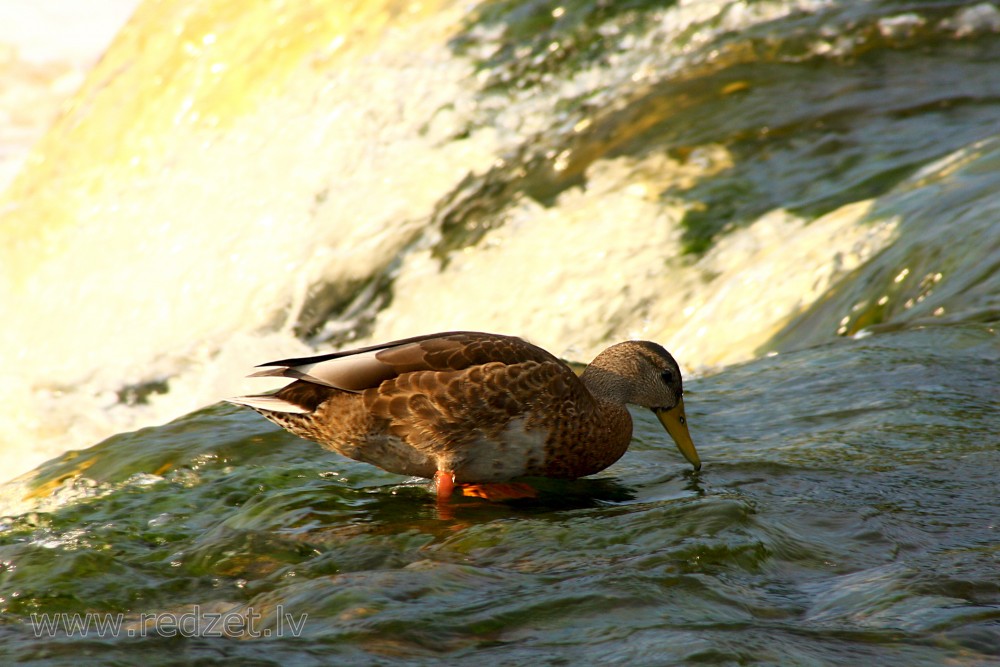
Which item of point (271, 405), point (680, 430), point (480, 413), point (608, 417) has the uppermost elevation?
point (271, 405)

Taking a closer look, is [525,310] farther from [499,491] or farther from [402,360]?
[402,360]

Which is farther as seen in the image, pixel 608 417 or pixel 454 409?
pixel 608 417

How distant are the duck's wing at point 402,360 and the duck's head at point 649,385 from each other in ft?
1.61

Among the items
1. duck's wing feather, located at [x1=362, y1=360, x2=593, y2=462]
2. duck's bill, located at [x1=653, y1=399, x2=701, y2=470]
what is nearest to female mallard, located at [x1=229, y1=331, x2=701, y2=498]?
duck's wing feather, located at [x1=362, y1=360, x2=593, y2=462]

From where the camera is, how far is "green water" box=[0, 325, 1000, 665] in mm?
3840

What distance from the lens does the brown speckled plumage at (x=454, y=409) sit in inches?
202

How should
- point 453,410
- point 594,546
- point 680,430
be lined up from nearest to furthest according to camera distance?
1. point 594,546
2. point 453,410
3. point 680,430

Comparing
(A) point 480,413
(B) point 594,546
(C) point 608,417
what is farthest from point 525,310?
(B) point 594,546

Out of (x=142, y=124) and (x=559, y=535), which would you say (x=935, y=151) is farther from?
(x=142, y=124)

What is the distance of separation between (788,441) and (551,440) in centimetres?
126

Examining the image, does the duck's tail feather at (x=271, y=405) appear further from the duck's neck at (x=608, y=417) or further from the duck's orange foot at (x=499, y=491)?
the duck's neck at (x=608, y=417)

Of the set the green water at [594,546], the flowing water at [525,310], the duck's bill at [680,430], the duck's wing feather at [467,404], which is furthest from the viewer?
the duck's bill at [680,430]

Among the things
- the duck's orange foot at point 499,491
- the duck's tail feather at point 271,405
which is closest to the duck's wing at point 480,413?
the duck's orange foot at point 499,491

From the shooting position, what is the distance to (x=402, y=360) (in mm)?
5191
